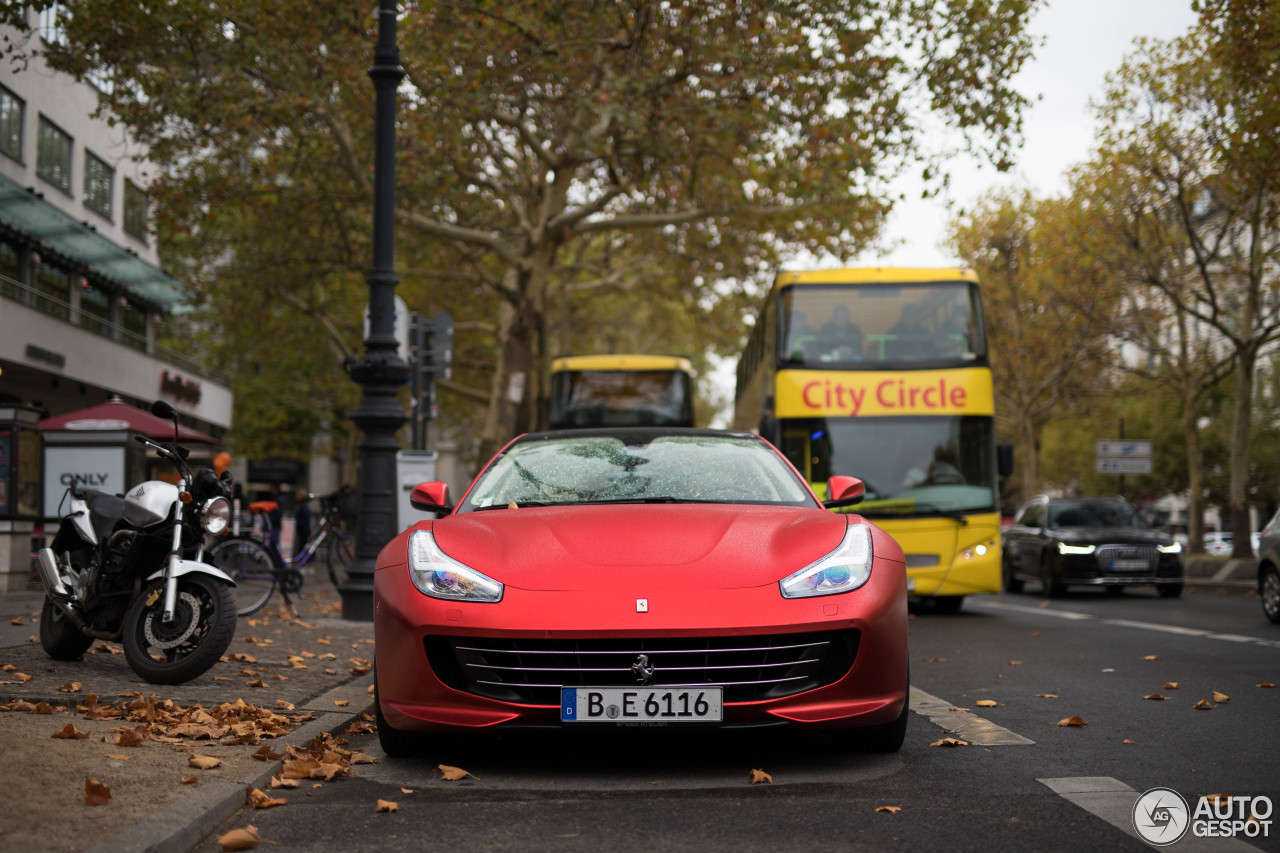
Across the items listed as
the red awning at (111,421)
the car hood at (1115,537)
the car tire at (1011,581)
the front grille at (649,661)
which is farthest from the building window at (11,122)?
the front grille at (649,661)

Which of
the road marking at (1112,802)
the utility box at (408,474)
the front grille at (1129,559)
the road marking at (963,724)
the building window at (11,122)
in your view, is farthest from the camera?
the building window at (11,122)

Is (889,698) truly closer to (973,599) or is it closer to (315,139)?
(973,599)

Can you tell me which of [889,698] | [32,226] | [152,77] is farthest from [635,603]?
[32,226]

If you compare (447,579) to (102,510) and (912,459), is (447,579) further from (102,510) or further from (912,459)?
(912,459)

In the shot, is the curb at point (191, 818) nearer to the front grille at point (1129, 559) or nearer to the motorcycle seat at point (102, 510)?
the motorcycle seat at point (102, 510)

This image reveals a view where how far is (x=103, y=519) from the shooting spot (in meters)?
7.97

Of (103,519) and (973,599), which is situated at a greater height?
(103,519)

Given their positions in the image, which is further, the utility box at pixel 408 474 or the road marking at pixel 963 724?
the utility box at pixel 408 474

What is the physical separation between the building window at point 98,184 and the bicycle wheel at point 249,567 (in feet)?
74.0

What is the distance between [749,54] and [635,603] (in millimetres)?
16300

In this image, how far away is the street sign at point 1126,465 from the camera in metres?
30.8

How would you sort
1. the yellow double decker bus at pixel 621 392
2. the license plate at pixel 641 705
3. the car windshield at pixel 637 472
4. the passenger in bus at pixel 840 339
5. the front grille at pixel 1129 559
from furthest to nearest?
the yellow double decker bus at pixel 621 392
the front grille at pixel 1129 559
the passenger in bus at pixel 840 339
the car windshield at pixel 637 472
the license plate at pixel 641 705

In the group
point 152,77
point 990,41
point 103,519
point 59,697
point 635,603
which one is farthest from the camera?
point 152,77

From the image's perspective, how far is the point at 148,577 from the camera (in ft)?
25.2
